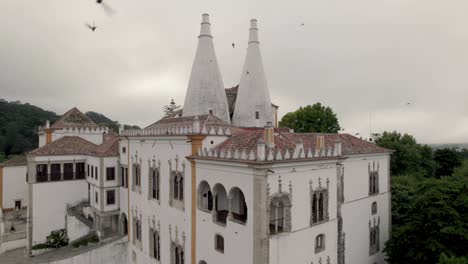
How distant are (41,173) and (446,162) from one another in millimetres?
55804

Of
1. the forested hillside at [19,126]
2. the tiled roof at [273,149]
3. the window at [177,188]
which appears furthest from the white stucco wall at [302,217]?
the forested hillside at [19,126]

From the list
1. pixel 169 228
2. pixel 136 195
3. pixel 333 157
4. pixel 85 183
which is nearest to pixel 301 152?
pixel 333 157

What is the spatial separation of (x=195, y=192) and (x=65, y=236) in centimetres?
2179

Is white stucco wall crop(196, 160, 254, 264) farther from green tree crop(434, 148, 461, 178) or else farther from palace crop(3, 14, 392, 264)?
green tree crop(434, 148, 461, 178)

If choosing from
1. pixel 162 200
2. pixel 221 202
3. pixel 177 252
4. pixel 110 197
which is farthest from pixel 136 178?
pixel 221 202

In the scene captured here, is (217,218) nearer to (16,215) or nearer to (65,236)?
(65,236)

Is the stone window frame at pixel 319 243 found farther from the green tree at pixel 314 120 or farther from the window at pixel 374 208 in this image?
the green tree at pixel 314 120

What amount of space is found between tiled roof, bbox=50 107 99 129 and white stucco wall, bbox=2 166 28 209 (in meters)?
10.5

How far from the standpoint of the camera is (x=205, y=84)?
25.7 metres

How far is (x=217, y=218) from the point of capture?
1748cm

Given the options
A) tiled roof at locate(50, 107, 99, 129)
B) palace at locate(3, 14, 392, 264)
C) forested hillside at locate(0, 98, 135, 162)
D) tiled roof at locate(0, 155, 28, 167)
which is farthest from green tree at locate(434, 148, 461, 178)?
forested hillside at locate(0, 98, 135, 162)

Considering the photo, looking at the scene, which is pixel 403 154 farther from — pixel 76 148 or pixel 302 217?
pixel 76 148

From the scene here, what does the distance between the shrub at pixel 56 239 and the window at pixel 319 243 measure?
26411mm

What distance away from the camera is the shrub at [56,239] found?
101 ft
